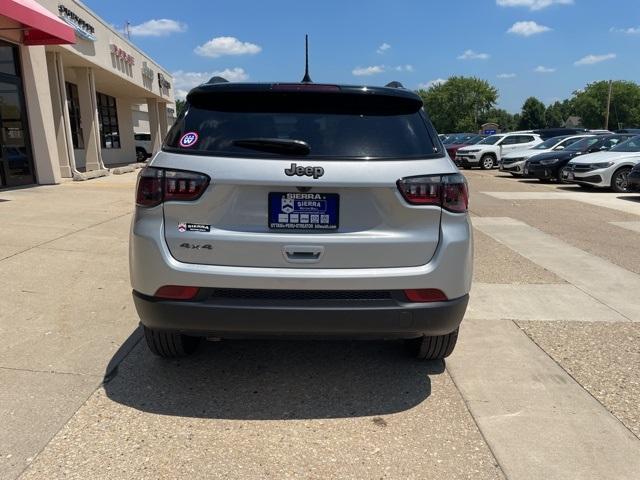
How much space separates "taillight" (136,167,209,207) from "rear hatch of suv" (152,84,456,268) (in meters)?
0.03

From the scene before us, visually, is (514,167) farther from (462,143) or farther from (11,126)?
(11,126)

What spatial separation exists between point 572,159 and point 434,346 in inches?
594

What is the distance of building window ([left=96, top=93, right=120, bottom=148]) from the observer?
25.9 metres

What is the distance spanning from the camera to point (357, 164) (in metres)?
2.83

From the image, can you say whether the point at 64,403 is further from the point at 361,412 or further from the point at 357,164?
the point at 357,164

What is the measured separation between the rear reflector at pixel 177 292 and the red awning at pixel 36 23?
32.3 ft

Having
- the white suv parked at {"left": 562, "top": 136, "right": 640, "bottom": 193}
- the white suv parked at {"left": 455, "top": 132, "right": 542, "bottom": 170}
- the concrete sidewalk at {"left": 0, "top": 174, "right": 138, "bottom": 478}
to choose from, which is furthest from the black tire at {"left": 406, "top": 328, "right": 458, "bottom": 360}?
the white suv parked at {"left": 455, "top": 132, "right": 542, "bottom": 170}

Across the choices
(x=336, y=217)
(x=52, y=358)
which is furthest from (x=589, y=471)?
(x=52, y=358)

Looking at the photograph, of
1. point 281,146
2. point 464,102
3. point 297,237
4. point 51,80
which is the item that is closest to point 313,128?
point 281,146

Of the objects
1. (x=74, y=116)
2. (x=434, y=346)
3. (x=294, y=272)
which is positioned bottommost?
(x=434, y=346)

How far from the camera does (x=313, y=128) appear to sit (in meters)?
2.99

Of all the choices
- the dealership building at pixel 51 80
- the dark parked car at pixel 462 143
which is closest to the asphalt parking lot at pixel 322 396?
the dealership building at pixel 51 80

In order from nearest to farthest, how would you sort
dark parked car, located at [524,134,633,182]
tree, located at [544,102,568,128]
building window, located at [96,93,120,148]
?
1. dark parked car, located at [524,134,633,182]
2. building window, located at [96,93,120,148]
3. tree, located at [544,102,568,128]

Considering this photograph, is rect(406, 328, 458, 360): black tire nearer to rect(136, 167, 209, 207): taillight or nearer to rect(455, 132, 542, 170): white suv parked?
rect(136, 167, 209, 207): taillight
